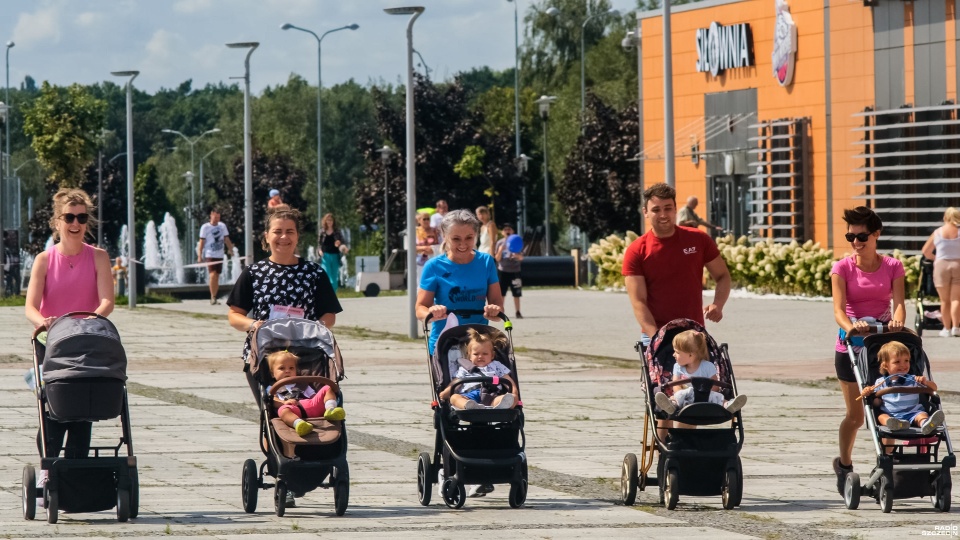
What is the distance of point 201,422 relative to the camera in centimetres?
1356

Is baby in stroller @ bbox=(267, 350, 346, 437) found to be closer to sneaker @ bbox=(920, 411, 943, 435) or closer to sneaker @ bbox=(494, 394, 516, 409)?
sneaker @ bbox=(494, 394, 516, 409)

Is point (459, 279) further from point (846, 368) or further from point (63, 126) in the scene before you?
point (63, 126)

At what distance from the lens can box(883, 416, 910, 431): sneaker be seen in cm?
909

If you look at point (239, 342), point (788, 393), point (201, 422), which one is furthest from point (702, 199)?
point (201, 422)

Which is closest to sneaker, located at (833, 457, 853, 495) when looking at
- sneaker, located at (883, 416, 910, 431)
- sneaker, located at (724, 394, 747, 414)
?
sneaker, located at (883, 416, 910, 431)

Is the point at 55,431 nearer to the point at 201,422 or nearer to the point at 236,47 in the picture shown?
the point at 201,422

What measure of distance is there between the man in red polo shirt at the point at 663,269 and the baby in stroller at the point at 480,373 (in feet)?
2.71

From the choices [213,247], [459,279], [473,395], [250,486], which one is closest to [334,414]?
[250,486]

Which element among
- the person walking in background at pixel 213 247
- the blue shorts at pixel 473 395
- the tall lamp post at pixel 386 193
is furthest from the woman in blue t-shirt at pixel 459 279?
the tall lamp post at pixel 386 193

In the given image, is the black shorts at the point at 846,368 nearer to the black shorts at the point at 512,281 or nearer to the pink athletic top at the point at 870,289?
the pink athletic top at the point at 870,289

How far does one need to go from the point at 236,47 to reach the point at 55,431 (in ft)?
91.8

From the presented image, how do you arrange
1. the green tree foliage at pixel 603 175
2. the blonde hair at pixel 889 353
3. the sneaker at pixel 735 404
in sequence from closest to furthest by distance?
the sneaker at pixel 735 404 → the blonde hair at pixel 889 353 → the green tree foliage at pixel 603 175

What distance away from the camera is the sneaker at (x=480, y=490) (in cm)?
955

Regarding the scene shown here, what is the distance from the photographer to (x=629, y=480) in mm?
9367
